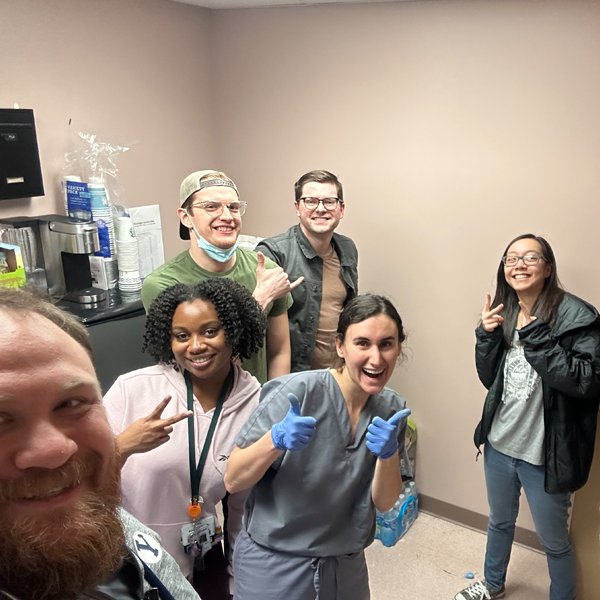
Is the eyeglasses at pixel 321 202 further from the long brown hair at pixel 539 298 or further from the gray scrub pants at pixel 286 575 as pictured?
the gray scrub pants at pixel 286 575

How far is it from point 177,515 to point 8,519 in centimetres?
80

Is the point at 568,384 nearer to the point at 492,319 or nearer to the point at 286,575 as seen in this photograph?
the point at 492,319

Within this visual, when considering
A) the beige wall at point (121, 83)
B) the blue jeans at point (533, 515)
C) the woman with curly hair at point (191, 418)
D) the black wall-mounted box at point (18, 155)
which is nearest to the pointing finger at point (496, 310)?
the blue jeans at point (533, 515)

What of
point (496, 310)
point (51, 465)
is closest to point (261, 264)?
point (496, 310)

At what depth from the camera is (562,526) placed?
2.07m

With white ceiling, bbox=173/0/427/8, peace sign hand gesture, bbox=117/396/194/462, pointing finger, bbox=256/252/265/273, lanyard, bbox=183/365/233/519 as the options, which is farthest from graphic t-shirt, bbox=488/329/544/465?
white ceiling, bbox=173/0/427/8

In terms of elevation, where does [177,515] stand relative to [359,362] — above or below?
below

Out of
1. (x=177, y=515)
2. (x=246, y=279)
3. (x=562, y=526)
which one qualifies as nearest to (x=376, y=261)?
(x=246, y=279)

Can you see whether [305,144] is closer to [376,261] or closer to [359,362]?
[376,261]

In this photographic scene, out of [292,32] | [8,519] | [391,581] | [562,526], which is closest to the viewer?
[8,519]

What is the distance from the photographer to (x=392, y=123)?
2.54 meters

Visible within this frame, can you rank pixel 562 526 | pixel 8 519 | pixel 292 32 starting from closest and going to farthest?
1. pixel 8 519
2. pixel 562 526
3. pixel 292 32

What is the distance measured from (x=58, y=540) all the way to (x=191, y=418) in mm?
732

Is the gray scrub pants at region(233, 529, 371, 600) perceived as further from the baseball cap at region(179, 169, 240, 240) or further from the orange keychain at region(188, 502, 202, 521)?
the baseball cap at region(179, 169, 240, 240)
